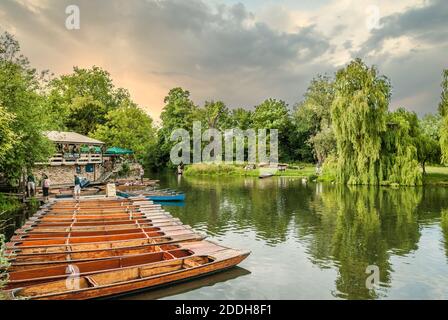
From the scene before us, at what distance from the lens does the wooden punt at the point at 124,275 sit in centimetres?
783

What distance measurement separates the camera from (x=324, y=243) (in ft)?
47.4

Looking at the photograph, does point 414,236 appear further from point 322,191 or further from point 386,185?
point 386,185

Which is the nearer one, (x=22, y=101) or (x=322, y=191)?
(x=22, y=101)

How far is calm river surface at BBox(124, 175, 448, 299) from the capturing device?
966 cm

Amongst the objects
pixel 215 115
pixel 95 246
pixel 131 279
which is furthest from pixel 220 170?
pixel 131 279

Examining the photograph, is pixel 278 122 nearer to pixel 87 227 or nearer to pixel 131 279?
pixel 87 227

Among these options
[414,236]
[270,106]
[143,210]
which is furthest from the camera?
[270,106]

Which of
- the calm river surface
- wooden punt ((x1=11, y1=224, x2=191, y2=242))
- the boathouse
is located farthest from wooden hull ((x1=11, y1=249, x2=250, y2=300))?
the boathouse

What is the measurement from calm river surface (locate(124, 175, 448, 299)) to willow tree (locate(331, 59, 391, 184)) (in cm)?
592

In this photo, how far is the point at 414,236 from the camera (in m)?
15.5

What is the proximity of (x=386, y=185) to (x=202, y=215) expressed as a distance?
20437 mm

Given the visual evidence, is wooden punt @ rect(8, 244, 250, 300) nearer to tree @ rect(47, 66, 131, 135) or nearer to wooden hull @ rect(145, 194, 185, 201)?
wooden hull @ rect(145, 194, 185, 201)

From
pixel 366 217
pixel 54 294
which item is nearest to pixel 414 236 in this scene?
pixel 366 217
